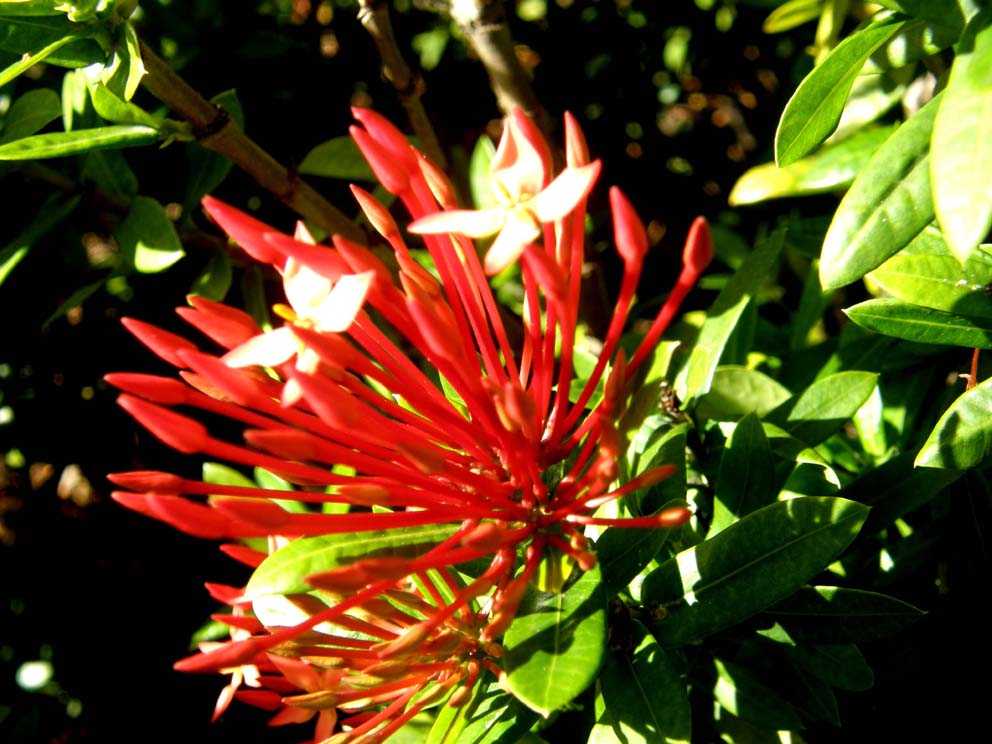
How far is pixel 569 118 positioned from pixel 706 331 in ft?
1.27

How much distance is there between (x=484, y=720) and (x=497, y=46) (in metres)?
0.89

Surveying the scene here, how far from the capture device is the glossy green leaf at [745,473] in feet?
3.09

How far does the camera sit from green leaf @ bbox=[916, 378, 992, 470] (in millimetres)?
811

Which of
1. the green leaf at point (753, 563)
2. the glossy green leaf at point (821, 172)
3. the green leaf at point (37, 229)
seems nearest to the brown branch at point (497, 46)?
the glossy green leaf at point (821, 172)

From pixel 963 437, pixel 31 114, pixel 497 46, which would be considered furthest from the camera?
pixel 497 46

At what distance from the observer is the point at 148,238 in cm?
116

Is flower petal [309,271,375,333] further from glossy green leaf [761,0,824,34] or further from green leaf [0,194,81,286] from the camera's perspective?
glossy green leaf [761,0,824,34]

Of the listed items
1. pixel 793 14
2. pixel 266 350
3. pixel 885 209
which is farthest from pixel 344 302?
pixel 793 14

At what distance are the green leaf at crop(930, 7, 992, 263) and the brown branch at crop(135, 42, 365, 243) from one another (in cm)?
77

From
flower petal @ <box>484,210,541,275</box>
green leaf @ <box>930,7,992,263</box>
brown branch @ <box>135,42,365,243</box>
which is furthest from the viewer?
brown branch @ <box>135,42,365,243</box>

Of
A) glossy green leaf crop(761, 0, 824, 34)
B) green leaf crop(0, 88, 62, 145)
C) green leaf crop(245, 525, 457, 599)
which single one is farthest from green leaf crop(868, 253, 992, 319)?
green leaf crop(0, 88, 62, 145)

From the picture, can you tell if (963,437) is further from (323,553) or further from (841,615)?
(323,553)

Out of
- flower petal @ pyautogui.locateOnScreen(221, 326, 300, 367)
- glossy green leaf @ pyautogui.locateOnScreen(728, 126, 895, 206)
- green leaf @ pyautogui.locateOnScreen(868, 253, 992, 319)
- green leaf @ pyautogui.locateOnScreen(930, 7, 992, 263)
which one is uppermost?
flower petal @ pyautogui.locateOnScreen(221, 326, 300, 367)

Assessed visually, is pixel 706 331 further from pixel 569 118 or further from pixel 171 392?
pixel 171 392
